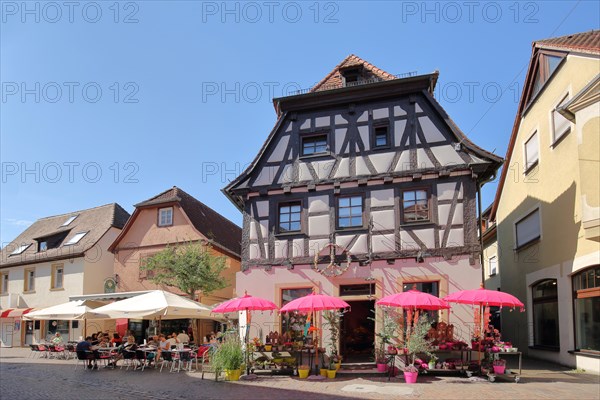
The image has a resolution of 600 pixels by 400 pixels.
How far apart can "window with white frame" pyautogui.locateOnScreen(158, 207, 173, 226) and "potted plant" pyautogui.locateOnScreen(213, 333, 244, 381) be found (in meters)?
14.1

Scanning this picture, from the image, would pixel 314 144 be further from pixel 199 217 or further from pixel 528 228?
pixel 199 217

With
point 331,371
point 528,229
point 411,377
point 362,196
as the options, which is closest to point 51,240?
point 362,196

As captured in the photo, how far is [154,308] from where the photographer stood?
15203 millimetres

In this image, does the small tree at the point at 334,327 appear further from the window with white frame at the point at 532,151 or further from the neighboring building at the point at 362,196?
the window with white frame at the point at 532,151

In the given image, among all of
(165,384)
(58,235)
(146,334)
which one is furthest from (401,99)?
(58,235)

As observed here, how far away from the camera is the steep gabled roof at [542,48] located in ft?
46.6

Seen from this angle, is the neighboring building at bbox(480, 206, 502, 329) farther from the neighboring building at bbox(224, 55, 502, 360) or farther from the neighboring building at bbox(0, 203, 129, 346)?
the neighboring building at bbox(0, 203, 129, 346)

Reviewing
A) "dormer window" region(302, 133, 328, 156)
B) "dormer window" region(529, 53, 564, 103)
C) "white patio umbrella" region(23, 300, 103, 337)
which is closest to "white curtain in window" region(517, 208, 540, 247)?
"dormer window" region(529, 53, 564, 103)

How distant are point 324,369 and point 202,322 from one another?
13580 millimetres

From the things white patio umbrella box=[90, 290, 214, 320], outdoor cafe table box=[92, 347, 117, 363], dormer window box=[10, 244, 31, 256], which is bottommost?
outdoor cafe table box=[92, 347, 117, 363]

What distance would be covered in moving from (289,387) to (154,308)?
5.47 m

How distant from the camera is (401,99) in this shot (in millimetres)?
15969

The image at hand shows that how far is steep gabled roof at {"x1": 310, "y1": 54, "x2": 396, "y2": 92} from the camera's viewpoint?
16.7 metres

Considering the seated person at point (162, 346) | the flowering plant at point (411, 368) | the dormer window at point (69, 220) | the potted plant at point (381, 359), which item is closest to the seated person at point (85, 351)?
the seated person at point (162, 346)
